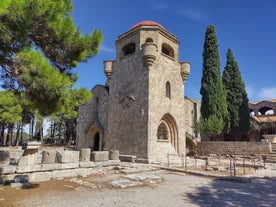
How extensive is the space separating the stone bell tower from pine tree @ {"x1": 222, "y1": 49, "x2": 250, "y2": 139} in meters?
10.1

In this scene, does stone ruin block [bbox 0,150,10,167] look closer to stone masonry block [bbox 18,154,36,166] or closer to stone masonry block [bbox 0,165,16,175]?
stone masonry block [bbox 0,165,16,175]

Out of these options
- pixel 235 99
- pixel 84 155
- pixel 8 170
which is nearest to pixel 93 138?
pixel 84 155

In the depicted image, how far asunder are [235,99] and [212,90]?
4.88 m

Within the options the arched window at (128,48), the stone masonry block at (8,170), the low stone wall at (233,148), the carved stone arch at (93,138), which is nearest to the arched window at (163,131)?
the low stone wall at (233,148)

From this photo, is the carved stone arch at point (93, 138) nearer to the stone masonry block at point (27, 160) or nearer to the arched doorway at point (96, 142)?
the arched doorway at point (96, 142)

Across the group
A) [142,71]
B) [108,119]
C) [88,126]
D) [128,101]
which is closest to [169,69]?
[142,71]

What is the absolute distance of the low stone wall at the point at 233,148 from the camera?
16.7m

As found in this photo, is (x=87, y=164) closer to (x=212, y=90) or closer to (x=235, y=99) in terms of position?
(x=212, y=90)

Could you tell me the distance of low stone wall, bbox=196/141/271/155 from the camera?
16.7 metres

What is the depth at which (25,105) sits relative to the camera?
573 centimetres

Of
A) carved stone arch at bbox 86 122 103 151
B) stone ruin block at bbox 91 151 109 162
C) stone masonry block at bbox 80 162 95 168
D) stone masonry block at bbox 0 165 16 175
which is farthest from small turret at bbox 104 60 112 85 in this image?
stone masonry block at bbox 0 165 16 175

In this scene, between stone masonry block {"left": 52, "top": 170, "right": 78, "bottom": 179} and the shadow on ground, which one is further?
stone masonry block {"left": 52, "top": 170, "right": 78, "bottom": 179}

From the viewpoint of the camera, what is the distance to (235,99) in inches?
968

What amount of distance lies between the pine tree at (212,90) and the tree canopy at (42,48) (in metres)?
16.8
